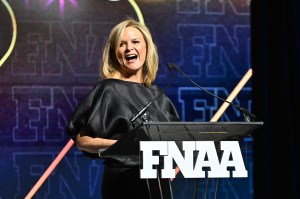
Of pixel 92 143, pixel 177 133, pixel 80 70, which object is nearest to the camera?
pixel 177 133

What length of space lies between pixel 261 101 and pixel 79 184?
113 cm

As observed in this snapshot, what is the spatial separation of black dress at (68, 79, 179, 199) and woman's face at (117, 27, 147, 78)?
7 cm

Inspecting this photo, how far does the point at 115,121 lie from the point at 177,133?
40 centimetres

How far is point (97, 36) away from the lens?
11.6ft

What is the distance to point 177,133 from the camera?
5.68ft

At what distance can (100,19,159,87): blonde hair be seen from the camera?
2230 mm

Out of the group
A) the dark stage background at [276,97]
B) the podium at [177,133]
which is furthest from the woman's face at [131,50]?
the dark stage background at [276,97]

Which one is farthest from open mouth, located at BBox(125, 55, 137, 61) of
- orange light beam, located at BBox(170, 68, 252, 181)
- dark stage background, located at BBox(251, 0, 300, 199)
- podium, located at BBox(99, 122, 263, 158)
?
dark stage background, located at BBox(251, 0, 300, 199)

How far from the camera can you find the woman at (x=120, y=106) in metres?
2.04

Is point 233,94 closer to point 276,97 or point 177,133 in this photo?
point 276,97

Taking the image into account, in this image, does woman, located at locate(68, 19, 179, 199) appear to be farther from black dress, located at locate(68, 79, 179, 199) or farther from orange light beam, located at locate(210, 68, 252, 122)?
orange light beam, located at locate(210, 68, 252, 122)

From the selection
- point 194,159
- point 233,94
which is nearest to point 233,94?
point 233,94

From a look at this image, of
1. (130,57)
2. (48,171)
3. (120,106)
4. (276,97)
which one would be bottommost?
(48,171)

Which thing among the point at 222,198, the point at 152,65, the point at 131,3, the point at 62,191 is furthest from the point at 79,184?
the point at 152,65
